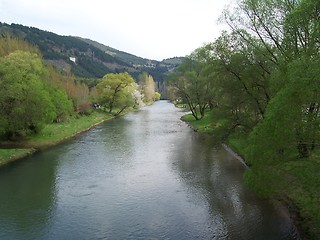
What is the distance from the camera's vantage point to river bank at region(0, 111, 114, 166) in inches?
1467

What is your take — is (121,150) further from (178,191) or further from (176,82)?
(176,82)

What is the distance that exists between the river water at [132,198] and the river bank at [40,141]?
1.65 m

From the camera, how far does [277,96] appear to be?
15664 mm

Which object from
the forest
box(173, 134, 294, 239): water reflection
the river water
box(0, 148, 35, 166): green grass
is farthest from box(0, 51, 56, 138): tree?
the forest

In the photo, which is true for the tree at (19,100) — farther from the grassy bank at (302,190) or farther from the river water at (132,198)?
the grassy bank at (302,190)

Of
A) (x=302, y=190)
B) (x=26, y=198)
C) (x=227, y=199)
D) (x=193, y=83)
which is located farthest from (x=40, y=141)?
(x=302, y=190)

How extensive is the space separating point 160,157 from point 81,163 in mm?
8889

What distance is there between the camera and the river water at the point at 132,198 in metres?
19.2

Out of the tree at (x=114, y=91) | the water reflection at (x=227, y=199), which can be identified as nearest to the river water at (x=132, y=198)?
the water reflection at (x=227, y=199)

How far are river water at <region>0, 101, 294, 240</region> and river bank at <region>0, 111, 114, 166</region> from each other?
5.40 ft

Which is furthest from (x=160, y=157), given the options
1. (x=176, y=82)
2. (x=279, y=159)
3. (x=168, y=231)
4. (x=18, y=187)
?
(x=176, y=82)

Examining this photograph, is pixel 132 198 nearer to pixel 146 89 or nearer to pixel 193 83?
pixel 193 83

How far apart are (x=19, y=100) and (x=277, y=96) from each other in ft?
114

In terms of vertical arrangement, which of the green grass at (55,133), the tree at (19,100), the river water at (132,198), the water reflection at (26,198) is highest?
the tree at (19,100)
